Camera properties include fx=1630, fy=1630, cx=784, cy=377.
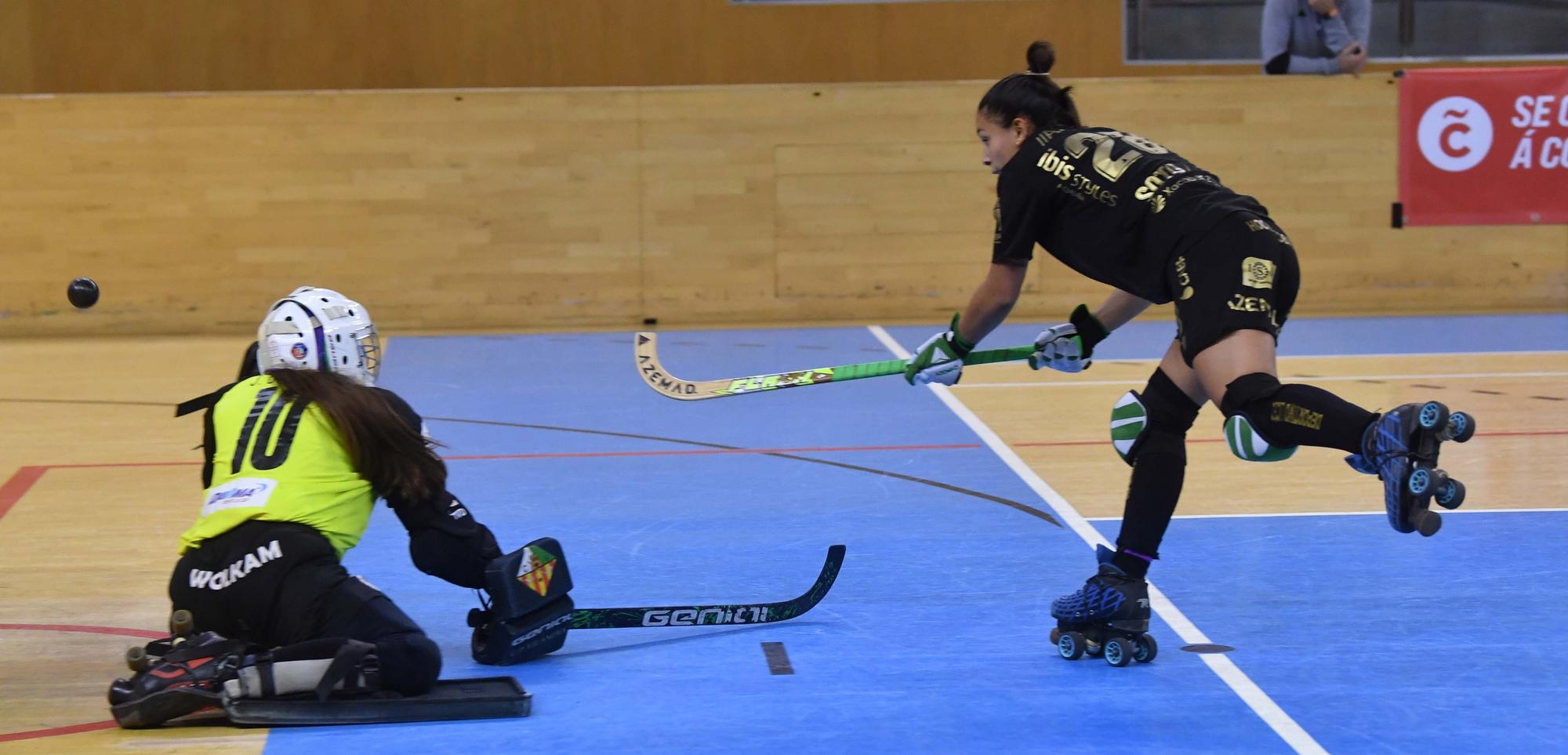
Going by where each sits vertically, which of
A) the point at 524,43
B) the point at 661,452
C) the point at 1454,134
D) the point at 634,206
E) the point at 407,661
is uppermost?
the point at 524,43

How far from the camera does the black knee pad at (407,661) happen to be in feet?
11.9

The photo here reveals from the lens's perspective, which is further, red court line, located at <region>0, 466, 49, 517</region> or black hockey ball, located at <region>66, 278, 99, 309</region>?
red court line, located at <region>0, 466, 49, 517</region>

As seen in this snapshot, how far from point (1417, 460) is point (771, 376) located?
211cm

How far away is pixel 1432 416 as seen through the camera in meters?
3.38

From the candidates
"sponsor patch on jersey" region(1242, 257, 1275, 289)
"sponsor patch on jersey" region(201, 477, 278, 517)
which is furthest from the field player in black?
"sponsor patch on jersey" region(201, 477, 278, 517)

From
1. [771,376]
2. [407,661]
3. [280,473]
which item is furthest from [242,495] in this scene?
[771,376]

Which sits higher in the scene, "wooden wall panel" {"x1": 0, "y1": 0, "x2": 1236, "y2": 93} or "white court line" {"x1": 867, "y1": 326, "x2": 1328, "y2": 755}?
"wooden wall panel" {"x1": 0, "y1": 0, "x2": 1236, "y2": 93}

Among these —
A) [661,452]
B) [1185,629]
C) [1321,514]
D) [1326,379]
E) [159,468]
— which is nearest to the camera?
[1185,629]

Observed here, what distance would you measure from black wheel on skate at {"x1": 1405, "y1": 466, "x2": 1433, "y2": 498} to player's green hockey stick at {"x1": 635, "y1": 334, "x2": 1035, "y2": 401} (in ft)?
4.40

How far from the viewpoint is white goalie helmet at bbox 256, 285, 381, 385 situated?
3.93 meters

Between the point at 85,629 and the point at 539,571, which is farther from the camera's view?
the point at 85,629

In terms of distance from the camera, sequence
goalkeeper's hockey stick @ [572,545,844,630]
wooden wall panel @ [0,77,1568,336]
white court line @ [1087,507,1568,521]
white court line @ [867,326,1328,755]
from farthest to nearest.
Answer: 1. wooden wall panel @ [0,77,1568,336]
2. white court line @ [1087,507,1568,521]
3. goalkeeper's hockey stick @ [572,545,844,630]
4. white court line @ [867,326,1328,755]

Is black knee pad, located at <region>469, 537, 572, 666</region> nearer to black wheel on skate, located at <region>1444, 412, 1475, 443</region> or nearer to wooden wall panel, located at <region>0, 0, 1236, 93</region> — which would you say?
black wheel on skate, located at <region>1444, 412, 1475, 443</region>

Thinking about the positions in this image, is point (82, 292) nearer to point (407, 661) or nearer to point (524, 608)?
point (524, 608)
